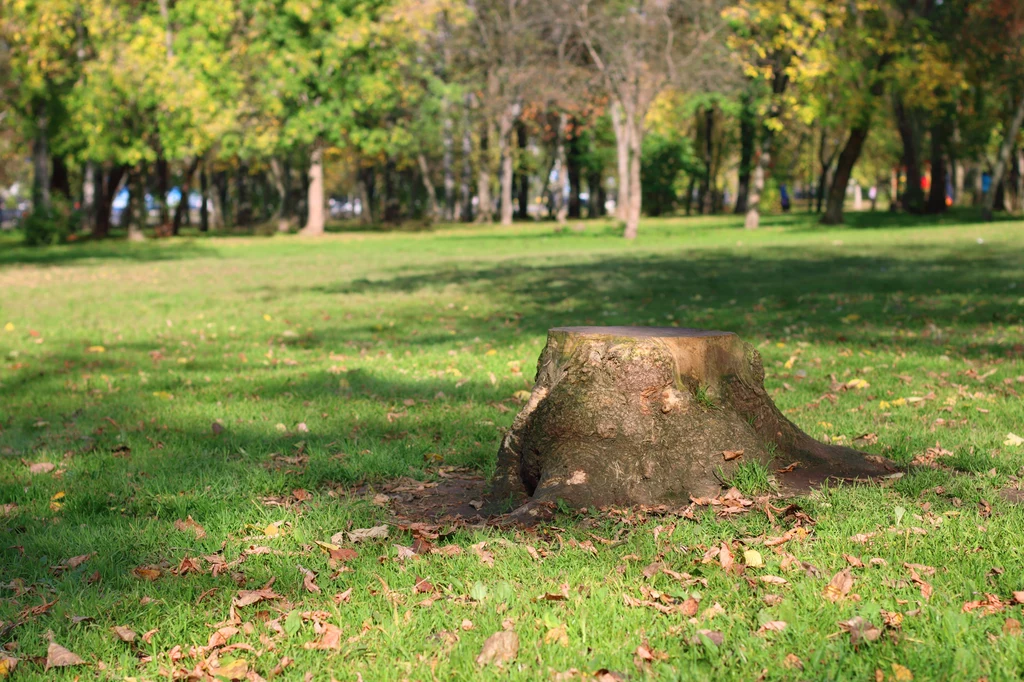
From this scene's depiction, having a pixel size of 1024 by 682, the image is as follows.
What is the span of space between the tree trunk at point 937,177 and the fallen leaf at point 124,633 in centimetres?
3728

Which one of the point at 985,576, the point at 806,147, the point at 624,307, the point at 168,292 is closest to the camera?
the point at 985,576

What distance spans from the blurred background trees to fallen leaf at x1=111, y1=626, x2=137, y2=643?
23257 millimetres

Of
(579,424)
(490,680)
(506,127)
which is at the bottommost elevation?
(490,680)

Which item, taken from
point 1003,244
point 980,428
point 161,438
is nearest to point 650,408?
point 980,428

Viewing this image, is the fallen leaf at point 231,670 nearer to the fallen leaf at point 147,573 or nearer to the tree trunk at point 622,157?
the fallen leaf at point 147,573

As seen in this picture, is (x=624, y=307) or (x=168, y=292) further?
(x=168, y=292)

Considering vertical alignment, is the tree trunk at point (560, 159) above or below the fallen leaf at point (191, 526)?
above

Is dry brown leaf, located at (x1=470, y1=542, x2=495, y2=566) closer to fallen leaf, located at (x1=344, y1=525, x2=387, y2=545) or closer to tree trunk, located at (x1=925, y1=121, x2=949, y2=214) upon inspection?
fallen leaf, located at (x1=344, y1=525, x2=387, y2=545)

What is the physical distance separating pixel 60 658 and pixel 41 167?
33352mm

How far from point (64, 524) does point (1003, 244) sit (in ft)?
68.5

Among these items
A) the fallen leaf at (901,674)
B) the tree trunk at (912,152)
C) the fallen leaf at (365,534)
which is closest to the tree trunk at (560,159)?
the tree trunk at (912,152)

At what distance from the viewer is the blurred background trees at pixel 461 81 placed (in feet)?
90.7

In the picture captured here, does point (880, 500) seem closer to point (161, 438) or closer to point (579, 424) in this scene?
point (579, 424)

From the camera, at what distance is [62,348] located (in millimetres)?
10523
